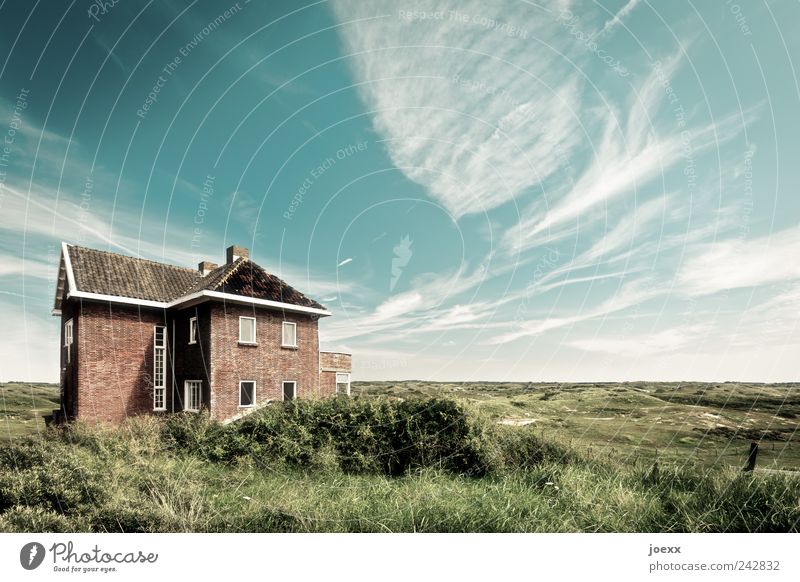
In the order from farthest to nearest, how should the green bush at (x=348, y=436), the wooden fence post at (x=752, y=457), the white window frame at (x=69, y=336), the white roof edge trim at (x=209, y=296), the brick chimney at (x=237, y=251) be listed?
the white window frame at (x=69, y=336)
the green bush at (x=348, y=436)
the white roof edge trim at (x=209, y=296)
the brick chimney at (x=237, y=251)
the wooden fence post at (x=752, y=457)

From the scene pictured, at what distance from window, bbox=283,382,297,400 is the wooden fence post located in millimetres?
5159

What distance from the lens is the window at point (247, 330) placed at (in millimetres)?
6521

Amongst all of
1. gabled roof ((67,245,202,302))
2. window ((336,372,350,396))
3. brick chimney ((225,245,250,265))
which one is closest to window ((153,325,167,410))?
gabled roof ((67,245,202,302))

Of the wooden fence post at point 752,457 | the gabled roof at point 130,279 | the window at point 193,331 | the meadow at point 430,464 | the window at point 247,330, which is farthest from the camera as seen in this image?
the gabled roof at point 130,279

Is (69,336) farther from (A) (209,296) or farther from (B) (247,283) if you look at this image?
(B) (247,283)

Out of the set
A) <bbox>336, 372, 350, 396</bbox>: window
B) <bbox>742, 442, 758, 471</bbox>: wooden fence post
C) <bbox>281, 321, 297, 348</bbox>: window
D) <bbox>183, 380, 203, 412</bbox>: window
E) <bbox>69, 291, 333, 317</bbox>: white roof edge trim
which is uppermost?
<bbox>69, 291, 333, 317</bbox>: white roof edge trim

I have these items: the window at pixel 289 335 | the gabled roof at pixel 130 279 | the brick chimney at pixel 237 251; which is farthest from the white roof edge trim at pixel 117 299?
the brick chimney at pixel 237 251

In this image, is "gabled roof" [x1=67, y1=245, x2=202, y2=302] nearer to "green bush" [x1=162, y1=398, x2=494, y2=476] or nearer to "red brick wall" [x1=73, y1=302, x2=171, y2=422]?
"red brick wall" [x1=73, y1=302, x2=171, y2=422]

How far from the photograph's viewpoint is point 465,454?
18.8 ft

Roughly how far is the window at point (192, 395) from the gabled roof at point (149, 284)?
4.88 feet

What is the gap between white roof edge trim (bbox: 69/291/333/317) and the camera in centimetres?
502

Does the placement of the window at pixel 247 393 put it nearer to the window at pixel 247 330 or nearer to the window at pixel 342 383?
the window at pixel 247 330

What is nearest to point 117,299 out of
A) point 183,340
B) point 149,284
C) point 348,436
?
point 149,284
